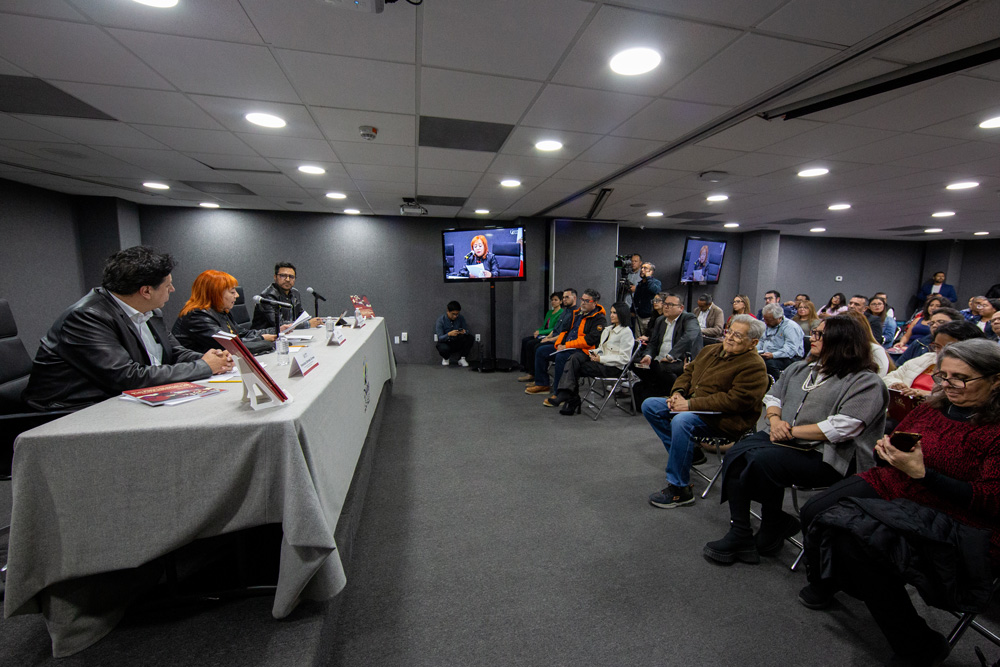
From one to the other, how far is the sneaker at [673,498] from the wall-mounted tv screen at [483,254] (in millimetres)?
3716

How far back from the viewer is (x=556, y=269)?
6.53 m

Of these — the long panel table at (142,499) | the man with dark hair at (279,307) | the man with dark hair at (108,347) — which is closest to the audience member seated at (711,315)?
the man with dark hair at (279,307)

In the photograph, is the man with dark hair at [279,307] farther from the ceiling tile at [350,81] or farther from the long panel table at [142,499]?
the long panel table at [142,499]

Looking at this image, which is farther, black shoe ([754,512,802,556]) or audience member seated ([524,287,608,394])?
audience member seated ([524,287,608,394])

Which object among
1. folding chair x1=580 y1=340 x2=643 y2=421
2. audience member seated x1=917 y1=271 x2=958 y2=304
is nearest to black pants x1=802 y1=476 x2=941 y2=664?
folding chair x1=580 y1=340 x2=643 y2=421

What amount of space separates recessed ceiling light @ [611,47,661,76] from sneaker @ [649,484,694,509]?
231 centimetres

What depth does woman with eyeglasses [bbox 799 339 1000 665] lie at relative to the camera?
1293 mm

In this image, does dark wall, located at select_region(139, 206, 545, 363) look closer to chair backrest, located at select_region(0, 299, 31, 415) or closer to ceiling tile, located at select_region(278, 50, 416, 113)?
chair backrest, located at select_region(0, 299, 31, 415)

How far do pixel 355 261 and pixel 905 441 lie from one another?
6558 millimetres

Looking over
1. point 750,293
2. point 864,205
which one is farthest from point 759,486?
point 750,293

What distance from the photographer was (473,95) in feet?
6.92

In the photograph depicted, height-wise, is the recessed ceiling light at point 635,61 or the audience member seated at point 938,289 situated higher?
the recessed ceiling light at point 635,61

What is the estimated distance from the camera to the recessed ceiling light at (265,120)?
7.91ft

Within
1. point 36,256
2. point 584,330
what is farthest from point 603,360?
point 36,256
